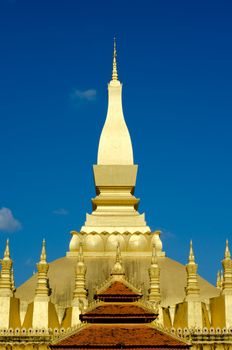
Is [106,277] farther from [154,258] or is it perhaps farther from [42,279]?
[42,279]

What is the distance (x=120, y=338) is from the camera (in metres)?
27.7

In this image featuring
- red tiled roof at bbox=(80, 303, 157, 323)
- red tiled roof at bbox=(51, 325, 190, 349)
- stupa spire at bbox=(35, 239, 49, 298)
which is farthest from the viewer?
stupa spire at bbox=(35, 239, 49, 298)

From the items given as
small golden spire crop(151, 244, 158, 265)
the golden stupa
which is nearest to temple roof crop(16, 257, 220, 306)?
the golden stupa

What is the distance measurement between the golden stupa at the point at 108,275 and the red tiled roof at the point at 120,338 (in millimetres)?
905

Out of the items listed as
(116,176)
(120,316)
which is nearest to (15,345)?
(120,316)

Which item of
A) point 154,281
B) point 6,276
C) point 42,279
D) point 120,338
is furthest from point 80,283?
point 120,338

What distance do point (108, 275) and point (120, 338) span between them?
308 inches

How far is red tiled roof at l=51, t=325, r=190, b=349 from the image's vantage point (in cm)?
2748

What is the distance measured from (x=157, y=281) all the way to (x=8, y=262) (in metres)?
6.68

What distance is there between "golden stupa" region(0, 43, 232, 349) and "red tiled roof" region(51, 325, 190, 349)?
0.91m

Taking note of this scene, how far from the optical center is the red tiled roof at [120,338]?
1082 inches

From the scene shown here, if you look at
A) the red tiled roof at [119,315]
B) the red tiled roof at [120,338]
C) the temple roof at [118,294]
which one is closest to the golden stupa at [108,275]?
the red tiled roof at [119,315]

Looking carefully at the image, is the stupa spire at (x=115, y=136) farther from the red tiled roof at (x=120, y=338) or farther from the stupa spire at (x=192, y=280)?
the red tiled roof at (x=120, y=338)

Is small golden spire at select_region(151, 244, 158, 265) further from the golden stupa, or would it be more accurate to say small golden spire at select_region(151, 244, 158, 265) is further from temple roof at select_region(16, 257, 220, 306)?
temple roof at select_region(16, 257, 220, 306)
